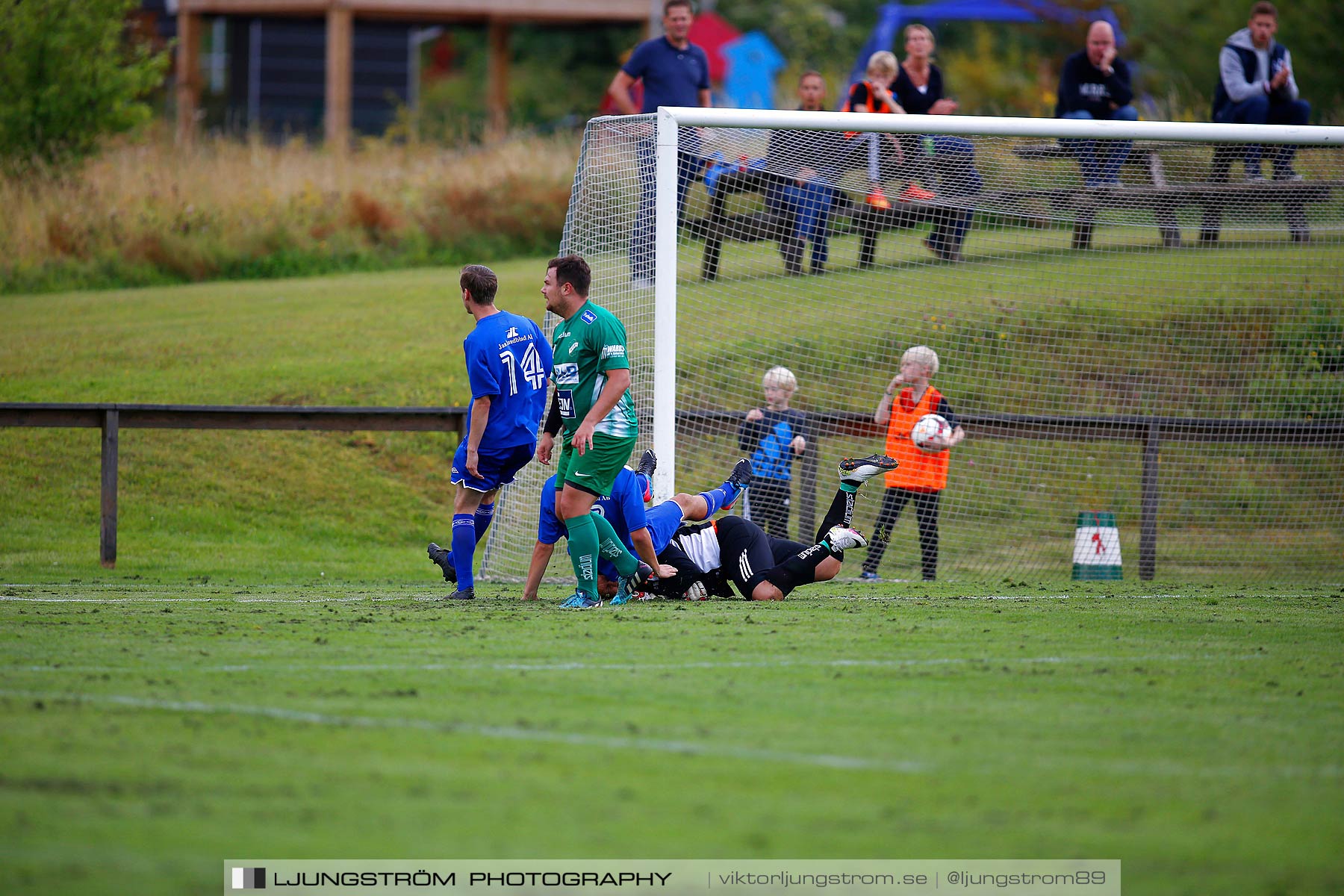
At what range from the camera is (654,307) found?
10.1 metres

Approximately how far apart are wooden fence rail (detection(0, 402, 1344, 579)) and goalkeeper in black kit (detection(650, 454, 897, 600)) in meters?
2.48

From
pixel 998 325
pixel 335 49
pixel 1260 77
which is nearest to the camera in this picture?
pixel 998 325

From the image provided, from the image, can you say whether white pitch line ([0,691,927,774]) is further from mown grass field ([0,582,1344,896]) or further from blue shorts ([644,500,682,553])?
blue shorts ([644,500,682,553])

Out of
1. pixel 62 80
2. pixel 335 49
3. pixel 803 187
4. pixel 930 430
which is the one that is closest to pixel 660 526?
pixel 930 430

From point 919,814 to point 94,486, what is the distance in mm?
10398

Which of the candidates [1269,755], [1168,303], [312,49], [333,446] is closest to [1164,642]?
[1269,755]

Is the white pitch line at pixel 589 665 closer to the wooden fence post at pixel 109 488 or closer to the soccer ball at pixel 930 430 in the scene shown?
the soccer ball at pixel 930 430

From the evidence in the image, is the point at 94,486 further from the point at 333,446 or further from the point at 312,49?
the point at 312,49

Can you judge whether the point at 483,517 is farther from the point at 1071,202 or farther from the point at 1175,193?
the point at 1175,193

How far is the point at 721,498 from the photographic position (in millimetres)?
9242

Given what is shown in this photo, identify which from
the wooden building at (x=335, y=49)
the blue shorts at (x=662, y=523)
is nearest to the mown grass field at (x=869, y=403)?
the blue shorts at (x=662, y=523)

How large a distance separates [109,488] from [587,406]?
461 cm

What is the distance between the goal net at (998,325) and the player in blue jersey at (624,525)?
90 centimetres

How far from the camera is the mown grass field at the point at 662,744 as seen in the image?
149 inches
